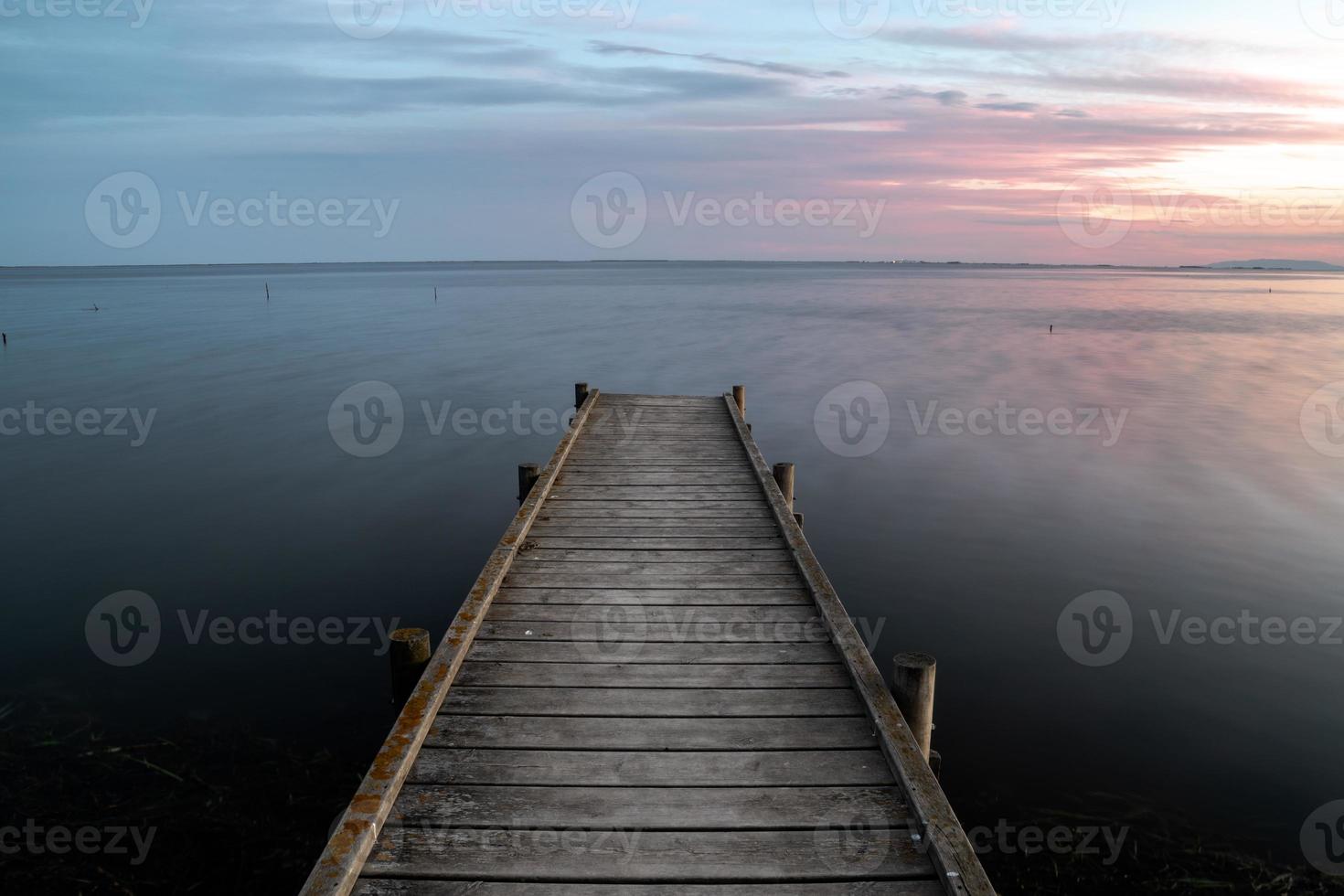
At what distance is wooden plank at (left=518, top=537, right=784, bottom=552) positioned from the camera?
26.1 feet

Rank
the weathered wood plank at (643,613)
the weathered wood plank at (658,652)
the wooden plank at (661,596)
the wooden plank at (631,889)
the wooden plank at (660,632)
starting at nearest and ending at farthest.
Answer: the wooden plank at (631,889), the weathered wood plank at (658,652), the wooden plank at (660,632), the weathered wood plank at (643,613), the wooden plank at (661,596)

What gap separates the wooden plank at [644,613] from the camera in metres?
6.29

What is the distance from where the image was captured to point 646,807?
4137 millimetres

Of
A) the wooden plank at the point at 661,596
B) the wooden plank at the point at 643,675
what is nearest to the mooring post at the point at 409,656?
the wooden plank at the point at 643,675

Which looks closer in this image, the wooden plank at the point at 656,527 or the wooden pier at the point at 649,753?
the wooden pier at the point at 649,753

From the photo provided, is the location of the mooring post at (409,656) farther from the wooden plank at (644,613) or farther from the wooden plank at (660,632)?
the wooden plank at (644,613)

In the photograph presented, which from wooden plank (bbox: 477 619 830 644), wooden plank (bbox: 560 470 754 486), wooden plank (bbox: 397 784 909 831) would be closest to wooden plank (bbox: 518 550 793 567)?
wooden plank (bbox: 477 619 830 644)

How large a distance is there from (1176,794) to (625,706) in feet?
16.9

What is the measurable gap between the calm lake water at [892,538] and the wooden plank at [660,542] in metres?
2.29

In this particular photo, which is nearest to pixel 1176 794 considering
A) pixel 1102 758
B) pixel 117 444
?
pixel 1102 758

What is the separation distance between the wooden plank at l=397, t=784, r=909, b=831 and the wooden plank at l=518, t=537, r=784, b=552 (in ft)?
12.2

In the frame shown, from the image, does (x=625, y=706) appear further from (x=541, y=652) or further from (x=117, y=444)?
(x=117, y=444)

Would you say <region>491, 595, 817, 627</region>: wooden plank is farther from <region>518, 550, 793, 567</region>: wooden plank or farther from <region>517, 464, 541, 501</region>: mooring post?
<region>517, 464, 541, 501</region>: mooring post

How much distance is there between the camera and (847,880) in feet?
12.2
